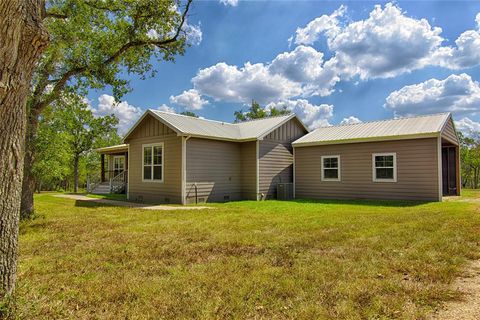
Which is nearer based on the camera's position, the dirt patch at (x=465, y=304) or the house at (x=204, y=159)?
the dirt patch at (x=465, y=304)

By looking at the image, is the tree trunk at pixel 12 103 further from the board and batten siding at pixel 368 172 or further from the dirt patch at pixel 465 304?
the board and batten siding at pixel 368 172

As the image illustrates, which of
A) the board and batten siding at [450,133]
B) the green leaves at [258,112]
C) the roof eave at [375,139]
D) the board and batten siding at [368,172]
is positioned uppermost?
the green leaves at [258,112]

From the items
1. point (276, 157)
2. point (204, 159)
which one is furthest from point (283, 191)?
point (204, 159)

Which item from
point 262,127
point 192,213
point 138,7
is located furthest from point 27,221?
point 262,127

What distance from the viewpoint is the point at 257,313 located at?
290 cm

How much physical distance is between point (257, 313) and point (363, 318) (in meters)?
0.92

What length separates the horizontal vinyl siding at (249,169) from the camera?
15.1 meters

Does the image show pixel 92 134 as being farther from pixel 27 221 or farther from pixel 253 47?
pixel 27 221

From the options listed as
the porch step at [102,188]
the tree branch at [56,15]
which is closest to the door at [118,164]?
the porch step at [102,188]

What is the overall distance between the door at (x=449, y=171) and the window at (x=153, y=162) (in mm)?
14215

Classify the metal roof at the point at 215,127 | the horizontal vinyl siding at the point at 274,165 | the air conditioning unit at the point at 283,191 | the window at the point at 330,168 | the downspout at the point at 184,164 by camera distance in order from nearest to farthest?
1. the downspout at the point at 184,164
2. the metal roof at the point at 215,127
3. the window at the point at 330,168
4. the horizontal vinyl siding at the point at 274,165
5. the air conditioning unit at the point at 283,191

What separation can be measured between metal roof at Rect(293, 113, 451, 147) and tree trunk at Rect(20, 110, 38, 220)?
11.3 m

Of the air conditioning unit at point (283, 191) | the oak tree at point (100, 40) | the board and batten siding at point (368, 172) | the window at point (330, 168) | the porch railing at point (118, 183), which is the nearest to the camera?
the oak tree at point (100, 40)

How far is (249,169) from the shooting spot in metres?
15.3
